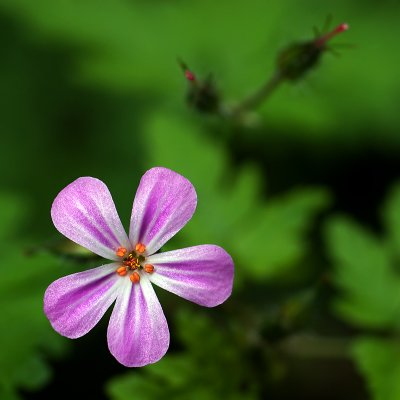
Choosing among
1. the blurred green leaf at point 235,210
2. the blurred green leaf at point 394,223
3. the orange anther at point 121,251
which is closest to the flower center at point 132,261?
the orange anther at point 121,251

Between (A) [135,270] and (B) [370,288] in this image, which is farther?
(B) [370,288]

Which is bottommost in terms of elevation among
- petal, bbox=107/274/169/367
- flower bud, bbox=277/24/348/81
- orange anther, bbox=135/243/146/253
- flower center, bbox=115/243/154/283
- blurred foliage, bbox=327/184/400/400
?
petal, bbox=107/274/169/367

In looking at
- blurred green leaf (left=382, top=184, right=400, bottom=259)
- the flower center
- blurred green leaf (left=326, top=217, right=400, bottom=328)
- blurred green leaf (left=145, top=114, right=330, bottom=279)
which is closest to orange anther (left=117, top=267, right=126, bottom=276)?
the flower center

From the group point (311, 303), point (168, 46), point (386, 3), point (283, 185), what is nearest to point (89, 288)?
point (311, 303)

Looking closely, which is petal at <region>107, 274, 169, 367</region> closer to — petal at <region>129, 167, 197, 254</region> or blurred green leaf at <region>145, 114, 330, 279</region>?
petal at <region>129, 167, 197, 254</region>

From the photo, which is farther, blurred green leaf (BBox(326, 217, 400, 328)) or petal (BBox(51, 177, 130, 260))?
blurred green leaf (BBox(326, 217, 400, 328))

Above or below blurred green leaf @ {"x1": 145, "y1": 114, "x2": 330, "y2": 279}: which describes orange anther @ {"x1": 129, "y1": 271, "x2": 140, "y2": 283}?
below

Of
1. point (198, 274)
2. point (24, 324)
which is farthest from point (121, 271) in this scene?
point (24, 324)

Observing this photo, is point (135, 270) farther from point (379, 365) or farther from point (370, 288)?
point (370, 288)
